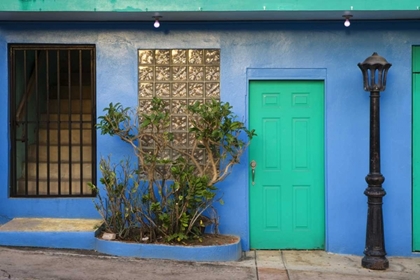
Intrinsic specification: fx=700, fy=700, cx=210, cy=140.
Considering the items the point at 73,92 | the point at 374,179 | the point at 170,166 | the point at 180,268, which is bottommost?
the point at 180,268

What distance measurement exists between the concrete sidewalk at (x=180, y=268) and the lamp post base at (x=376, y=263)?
0.23ft

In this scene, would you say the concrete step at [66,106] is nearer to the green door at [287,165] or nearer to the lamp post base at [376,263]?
the green door at [287,165]

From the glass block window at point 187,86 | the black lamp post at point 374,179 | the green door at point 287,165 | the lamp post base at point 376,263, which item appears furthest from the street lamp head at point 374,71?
the lamp post base at point 376,263

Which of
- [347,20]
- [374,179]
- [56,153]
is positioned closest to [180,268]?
[374,179]

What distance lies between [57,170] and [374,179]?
4.01 metres

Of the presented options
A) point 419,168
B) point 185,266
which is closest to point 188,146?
point 185,266

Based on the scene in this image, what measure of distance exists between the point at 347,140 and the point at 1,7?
4.33 metres

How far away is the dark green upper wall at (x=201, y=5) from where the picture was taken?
777 centimetres

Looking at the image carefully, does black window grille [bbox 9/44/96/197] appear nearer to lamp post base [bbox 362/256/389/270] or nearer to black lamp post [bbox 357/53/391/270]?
black lamp post [bbox 357/53/391/270]

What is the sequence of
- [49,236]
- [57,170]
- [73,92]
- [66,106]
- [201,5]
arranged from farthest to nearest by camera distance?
[73,92] → [66,106] → [57,170] → [49,236] → [201,5]

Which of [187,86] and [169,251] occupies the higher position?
[187,86]

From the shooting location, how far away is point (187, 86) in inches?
340

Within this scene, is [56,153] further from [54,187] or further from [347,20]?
[347,20]

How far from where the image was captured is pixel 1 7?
25.6ft
